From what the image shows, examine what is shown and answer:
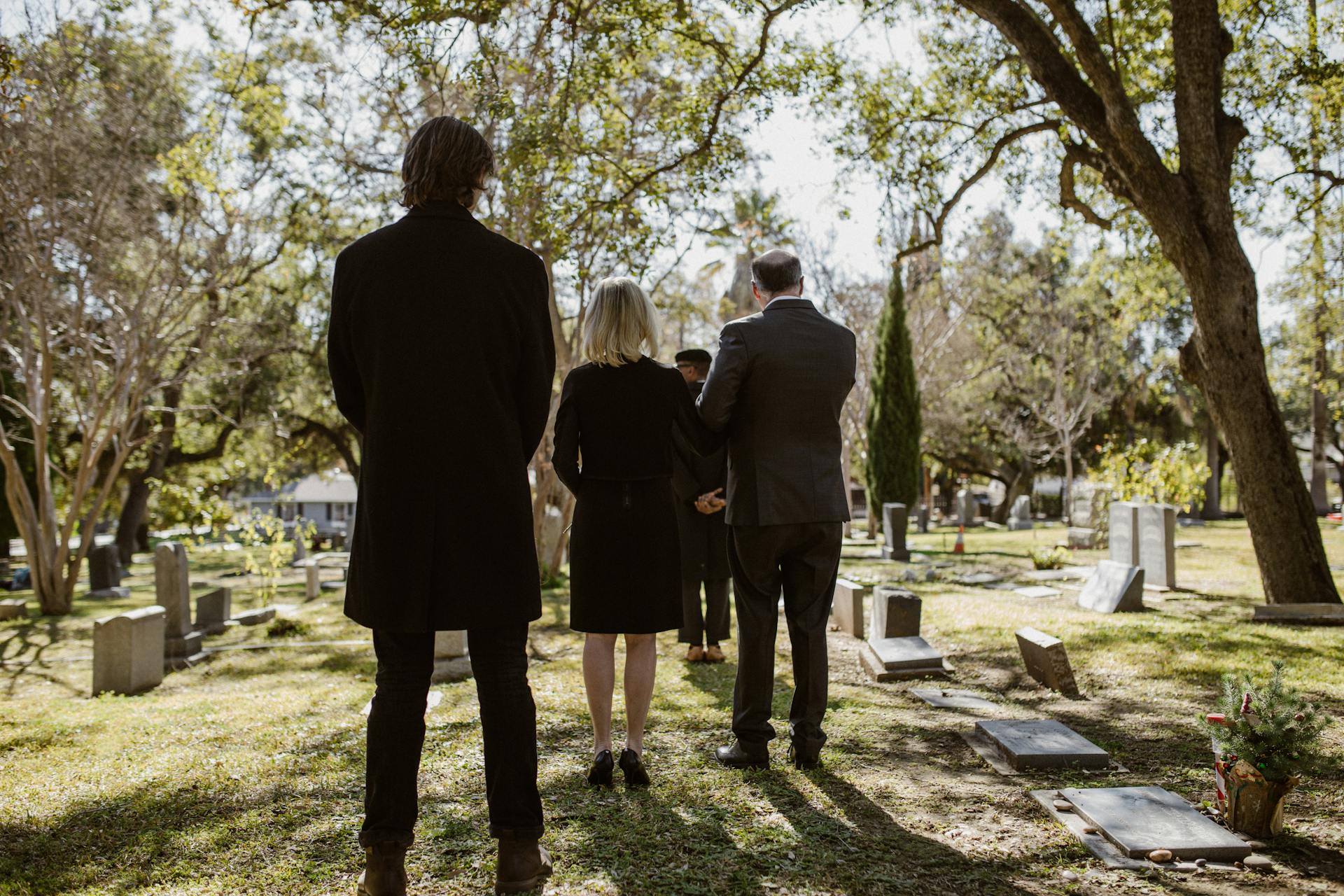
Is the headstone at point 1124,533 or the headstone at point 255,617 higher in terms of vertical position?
the headstone at point 1124,533

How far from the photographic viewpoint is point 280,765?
14.8 ft

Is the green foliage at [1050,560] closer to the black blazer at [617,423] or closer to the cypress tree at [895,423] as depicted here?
the cypress tree at [895,423]

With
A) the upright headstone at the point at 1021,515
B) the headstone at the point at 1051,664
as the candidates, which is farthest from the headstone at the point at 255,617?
the upright headstone at the point at 1021,515

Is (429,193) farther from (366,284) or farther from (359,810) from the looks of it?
(359,810)

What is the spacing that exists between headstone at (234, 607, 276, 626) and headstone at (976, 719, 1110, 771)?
1049 cm

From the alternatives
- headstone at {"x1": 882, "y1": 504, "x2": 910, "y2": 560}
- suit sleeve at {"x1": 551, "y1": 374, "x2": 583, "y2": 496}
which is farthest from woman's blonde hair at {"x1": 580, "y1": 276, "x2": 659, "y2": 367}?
headstone at {"x1": 882, "y1": 504, "x2": 910, "y2": 560}

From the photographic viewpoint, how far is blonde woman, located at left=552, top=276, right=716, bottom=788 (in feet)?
13.0

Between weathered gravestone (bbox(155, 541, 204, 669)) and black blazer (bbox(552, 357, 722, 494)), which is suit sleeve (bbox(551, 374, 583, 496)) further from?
weathered gravestone (bbox(155, 541, 204, 669))

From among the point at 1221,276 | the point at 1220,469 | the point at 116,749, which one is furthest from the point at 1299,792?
the point at 1220,469

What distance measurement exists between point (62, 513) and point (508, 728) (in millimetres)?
28240

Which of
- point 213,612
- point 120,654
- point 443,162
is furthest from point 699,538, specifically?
point 213,612

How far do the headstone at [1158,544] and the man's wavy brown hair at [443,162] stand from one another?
10.3 m

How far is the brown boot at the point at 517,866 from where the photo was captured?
9.57 ft

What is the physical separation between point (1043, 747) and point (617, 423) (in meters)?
2.33
